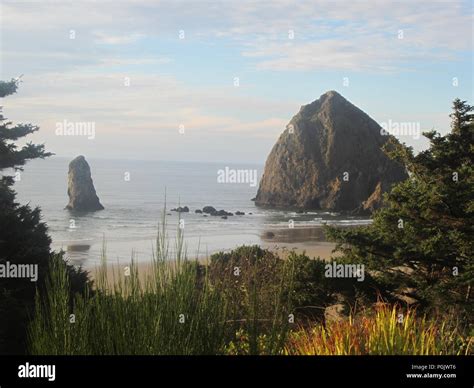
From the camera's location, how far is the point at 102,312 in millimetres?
5246

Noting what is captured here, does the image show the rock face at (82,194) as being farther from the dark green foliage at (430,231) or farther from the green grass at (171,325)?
→ the green grass at (171,325)

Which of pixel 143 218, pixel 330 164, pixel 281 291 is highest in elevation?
pixel 330 164

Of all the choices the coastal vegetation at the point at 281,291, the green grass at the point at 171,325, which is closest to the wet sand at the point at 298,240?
the coastal vegetation at the point at 281,291

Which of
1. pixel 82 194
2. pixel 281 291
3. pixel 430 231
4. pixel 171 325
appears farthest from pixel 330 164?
pixel 171 325

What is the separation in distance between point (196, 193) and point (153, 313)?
Answer: 39.6 metres

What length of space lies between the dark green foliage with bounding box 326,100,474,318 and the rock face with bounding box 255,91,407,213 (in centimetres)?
2082

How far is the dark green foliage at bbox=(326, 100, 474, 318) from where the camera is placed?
10375mm

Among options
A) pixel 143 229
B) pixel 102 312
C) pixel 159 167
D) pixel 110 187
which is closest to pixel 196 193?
pixel 110 187

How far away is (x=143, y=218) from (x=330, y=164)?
14586 mm

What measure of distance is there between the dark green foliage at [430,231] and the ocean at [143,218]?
6.12 meters

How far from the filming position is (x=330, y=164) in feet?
142

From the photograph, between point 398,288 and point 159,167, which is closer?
point 398,288

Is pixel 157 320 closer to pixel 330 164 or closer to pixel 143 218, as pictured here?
pixel 143 218
